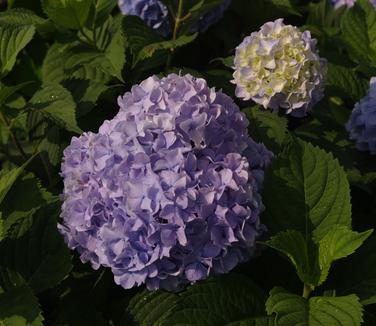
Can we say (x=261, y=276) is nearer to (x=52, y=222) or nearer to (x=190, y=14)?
(x=52, y=222)

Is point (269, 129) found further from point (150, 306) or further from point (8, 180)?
point (8, 180)

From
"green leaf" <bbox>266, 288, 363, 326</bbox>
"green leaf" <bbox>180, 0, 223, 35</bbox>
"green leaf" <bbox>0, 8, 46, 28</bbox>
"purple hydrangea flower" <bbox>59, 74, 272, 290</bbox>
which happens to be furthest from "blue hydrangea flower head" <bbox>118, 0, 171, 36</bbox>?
"green leaf" <bbox>266, 288, 363, 326</bbox>

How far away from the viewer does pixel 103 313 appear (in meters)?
2.10

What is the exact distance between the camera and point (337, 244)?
174 cm

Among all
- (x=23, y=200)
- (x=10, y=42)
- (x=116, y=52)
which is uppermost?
(x=10, y=42)

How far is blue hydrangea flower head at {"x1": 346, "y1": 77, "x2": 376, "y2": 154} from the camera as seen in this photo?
7.86ft

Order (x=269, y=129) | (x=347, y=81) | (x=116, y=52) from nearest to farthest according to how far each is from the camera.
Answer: (x=269, y=129) < (x=347, y=81) < (x=116, y=52)

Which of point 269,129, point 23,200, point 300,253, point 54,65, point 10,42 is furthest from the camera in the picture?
point 54,65

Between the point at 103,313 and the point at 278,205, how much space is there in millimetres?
610

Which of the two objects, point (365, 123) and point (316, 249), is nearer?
point (316, 249)

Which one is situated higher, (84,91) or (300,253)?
(300,253)

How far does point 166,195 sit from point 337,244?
0.43 meters

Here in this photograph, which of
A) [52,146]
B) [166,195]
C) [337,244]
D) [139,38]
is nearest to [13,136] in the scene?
[52,146]

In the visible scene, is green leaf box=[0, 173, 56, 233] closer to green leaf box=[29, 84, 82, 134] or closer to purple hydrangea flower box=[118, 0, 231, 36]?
green leaf box=[29, 84, 82, 134]
